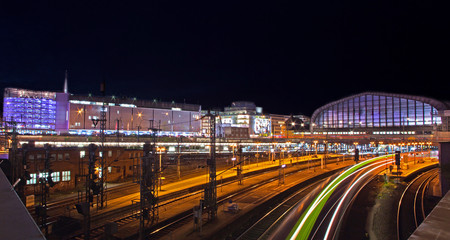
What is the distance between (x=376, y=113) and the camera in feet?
320

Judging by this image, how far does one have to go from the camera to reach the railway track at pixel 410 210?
19356 millimetres

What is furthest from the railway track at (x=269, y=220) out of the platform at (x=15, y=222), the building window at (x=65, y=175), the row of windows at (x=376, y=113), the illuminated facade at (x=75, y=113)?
the row of windows at (x=376, y=113)

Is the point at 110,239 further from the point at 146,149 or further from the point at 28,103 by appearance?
the point at 28,103

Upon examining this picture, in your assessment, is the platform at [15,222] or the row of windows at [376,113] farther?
the row of windows at [376,113]

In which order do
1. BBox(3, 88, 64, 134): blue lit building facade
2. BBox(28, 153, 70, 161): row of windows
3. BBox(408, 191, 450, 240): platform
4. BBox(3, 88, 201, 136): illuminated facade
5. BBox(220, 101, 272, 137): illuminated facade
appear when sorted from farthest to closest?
1. BBox(220, 101, 272, 137): illuminated facade
2. BBox(3, 88, 201, 136): illuminated facade
3. BBox(3, 88, 64, 134): blue lit building facade
4. BBox(28, 153, 70, 161): row of windows
5. BBox(408, 191, 450, 240): platform

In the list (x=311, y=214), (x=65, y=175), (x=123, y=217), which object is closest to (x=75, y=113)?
(x=65, y=175)

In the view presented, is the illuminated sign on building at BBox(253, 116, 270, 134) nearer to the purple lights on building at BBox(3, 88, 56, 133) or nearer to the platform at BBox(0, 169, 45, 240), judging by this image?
the purple lights on building at BBox(3, 88, 56, 133)

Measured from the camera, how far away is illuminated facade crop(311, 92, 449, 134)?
3396 inches

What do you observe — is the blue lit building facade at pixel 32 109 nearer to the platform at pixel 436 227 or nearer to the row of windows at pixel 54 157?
the row of windows at pixel 54 157

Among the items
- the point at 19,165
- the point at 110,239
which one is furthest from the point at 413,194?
the point at 19,165

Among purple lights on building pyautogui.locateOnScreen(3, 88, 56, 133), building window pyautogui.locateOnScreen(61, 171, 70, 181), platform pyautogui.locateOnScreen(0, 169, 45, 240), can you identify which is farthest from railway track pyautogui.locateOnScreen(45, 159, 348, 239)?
purple lights on building pyautogui.locateOnScreen(3, 88, 56, 133)

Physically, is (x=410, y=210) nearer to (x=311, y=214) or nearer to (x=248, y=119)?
(x=311, y=214)

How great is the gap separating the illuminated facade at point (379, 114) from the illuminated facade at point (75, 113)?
2065 inches

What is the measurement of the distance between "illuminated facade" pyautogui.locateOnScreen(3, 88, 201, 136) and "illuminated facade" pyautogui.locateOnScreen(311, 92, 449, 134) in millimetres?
52450
